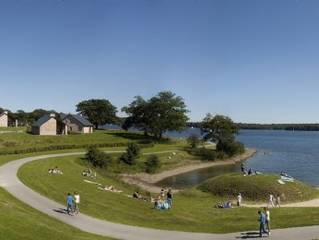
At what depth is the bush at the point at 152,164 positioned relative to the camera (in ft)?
268

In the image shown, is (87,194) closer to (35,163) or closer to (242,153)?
(35,163)

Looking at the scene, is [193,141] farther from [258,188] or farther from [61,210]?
[61,210]

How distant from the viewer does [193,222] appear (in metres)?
36.0

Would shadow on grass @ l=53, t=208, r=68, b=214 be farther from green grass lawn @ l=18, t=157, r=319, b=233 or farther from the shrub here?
the shrub

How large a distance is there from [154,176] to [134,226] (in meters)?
47.8

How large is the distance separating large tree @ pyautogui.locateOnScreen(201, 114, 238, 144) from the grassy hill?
206 feet

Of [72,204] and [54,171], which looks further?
[54,171]

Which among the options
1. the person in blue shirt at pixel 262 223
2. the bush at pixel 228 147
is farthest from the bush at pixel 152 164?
the person in blue shirt at pixel 262 223

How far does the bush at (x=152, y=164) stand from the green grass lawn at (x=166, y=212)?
2636cm

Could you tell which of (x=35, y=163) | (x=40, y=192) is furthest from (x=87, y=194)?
(x=35, y=163)

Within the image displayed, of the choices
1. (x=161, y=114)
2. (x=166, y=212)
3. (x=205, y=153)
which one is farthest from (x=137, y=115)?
(x=166, y=212)

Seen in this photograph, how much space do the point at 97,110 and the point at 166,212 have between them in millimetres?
122079

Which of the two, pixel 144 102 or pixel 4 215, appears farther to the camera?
pixel 144 102

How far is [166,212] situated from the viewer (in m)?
38.8
